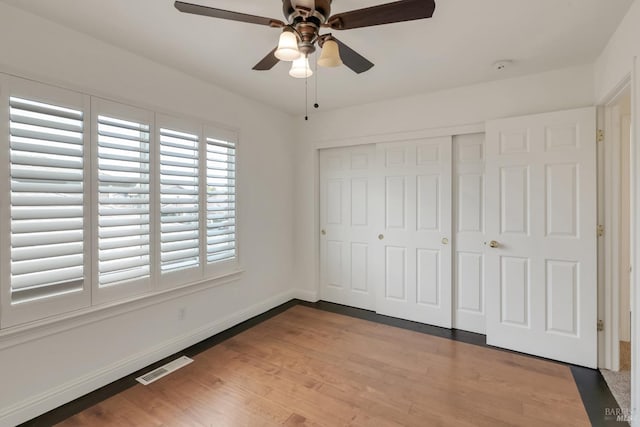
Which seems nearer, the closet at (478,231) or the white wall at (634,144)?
the white wall at (634,144)

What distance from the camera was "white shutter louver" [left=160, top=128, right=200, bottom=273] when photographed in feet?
8.84

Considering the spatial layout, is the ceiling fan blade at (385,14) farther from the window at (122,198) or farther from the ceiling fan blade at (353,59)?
the window at (122,198)

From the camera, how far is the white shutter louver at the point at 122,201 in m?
2.28

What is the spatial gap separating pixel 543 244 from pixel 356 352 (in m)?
1.98

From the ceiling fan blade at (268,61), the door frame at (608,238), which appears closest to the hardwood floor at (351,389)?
the door frame at (608,238)

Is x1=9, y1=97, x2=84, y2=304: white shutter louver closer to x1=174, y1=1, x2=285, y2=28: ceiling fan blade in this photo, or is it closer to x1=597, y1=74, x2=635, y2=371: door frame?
x1=174, y1=1, x2=285, y2=28: ceiling fan blade

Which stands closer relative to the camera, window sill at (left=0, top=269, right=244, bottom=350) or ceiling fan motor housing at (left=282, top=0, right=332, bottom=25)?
ceiling fan motor housing at (left=282, top=0, right=332, bottom=25)

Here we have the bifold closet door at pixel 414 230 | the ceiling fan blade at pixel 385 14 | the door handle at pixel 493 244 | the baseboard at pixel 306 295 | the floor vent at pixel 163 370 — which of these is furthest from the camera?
the baseboard at pixel 306 295

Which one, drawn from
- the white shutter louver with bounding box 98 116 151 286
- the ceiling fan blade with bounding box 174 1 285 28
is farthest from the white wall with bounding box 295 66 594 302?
the ceiling fan blade with bounding box 174 1 285 28

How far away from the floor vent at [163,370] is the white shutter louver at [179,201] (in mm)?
813

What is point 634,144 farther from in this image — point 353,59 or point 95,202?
point 95,202

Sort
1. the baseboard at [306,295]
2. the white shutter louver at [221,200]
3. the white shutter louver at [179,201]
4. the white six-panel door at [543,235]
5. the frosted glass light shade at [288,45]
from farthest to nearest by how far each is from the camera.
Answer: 1. the baseboard at [306,295]
2. the white shutter louver at [221,200]
3. the white shutter louver at [179,201]
4. the white six-panel door at [543,235]
5. the frosted glass light shade at [288,45]

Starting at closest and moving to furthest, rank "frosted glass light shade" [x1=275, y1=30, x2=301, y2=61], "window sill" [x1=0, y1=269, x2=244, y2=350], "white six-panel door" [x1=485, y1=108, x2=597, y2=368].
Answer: "frosted glass light shade" [x1=275, y1=30, x2=301, y2=61]
"window sill" [x1=0, y1=269, x2=244, y2=350]
"white six-panel door" [x1=485, y1=108, x2=597, y2=368]

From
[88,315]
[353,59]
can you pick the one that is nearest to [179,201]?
[88,315]
